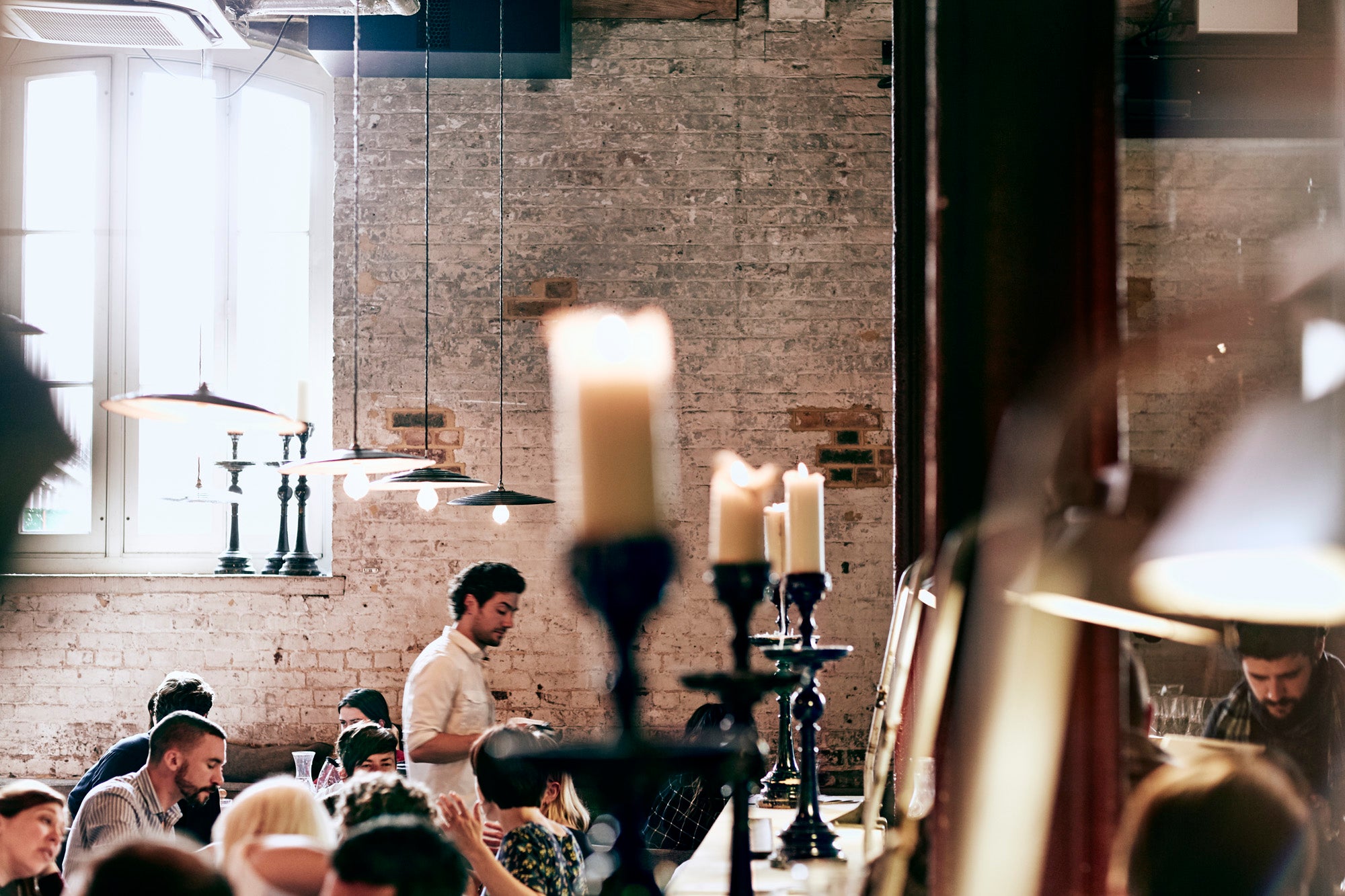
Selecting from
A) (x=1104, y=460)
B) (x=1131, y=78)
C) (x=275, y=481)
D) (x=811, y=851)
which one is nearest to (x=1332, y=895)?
(x=811, y=851)

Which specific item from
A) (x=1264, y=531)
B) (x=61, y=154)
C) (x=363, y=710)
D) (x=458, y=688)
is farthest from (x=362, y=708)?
(x=1264, y=531)

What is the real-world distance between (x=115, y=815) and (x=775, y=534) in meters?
1.91

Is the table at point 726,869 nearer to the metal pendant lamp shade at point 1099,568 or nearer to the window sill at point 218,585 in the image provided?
the metal pendant lamp shade at point 1099,568

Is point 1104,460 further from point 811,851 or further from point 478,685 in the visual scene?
point 478,685

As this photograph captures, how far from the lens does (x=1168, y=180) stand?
5.21m

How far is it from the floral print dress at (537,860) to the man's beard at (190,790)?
985mm

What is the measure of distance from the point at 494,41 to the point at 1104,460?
181 inches

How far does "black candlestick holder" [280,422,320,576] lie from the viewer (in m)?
5.20

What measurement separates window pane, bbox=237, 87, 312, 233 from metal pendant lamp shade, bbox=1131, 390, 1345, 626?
5728mm

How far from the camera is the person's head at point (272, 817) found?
1795 millimetres

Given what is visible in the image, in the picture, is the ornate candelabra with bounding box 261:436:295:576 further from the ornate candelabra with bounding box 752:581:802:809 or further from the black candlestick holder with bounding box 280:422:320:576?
the ornate candelabra with bounding box 752:581:802:809

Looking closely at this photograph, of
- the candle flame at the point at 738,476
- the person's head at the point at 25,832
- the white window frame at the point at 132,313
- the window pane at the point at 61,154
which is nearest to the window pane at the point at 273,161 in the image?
the white window frame at the point at 132,313

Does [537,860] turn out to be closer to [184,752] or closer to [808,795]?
[808,795]

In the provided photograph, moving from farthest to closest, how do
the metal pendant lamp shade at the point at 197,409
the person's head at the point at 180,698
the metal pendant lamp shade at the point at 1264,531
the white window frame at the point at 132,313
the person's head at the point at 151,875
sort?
the white window frame at the point at 132,313 < the person's head at the point at 180,698 < the metal pendant lamp shade at the point at 197,409 < the person's head at the point at 151,875 < the metal pendant lamp shade at the point at 1264,531
